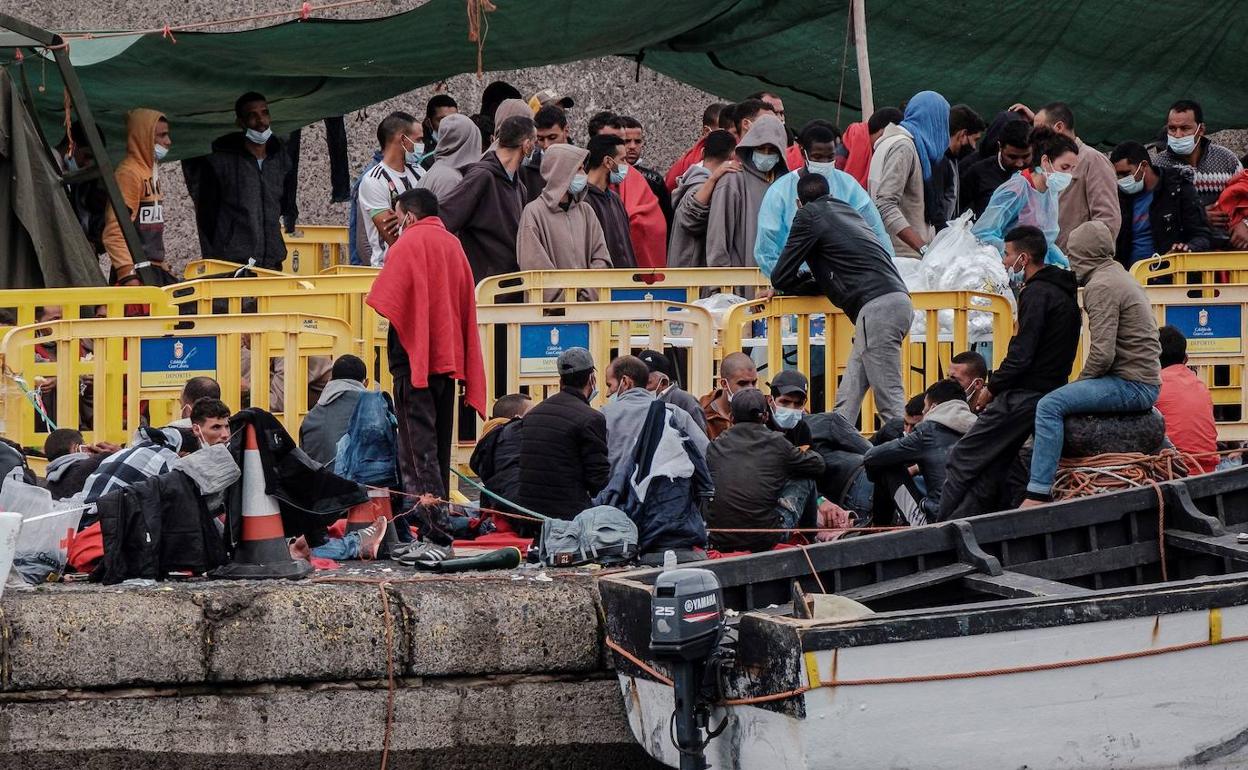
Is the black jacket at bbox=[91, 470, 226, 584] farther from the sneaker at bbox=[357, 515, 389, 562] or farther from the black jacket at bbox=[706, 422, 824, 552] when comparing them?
the black jacket at bbox=[706, 422, 824, 552]

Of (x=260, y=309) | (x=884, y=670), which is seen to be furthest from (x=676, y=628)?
(x=260, y=309)

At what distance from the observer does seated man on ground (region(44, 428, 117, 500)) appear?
8.75 meters

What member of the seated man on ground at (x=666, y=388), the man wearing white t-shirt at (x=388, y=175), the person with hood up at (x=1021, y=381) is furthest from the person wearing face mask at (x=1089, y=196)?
the man wearing white t-shirt at (x=388, y=175)

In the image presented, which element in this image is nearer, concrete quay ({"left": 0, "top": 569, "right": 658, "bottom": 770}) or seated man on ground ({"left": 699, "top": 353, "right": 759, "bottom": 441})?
concrete quay ({"left": 0, "top": 569, "right": 658, "bottom": 770})

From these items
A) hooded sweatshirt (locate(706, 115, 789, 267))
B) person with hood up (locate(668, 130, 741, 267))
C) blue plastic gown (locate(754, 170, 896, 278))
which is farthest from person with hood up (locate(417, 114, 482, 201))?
blue plastic gown (locate(754, 170, 896, 278))

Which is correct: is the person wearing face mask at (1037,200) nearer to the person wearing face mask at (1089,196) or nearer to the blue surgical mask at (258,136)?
the person wearing face mask at (1089,196)

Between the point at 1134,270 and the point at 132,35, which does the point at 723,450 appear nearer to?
the point at 1134,270

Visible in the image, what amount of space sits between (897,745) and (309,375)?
16.3 feet

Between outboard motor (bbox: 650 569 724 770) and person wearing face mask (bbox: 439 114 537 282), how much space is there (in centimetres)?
479

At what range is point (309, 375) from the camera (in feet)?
35.8

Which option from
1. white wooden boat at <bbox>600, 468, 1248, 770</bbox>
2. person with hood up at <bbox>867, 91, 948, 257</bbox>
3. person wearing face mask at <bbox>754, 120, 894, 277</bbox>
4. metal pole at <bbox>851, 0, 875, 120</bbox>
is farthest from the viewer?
metal pole at <bbox>851, 0, 875, 120</bbox>

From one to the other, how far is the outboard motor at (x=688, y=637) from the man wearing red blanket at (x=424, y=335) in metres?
2.30

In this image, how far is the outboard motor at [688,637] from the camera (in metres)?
6.88

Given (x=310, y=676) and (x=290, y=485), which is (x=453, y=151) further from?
(x=310, y=676)
